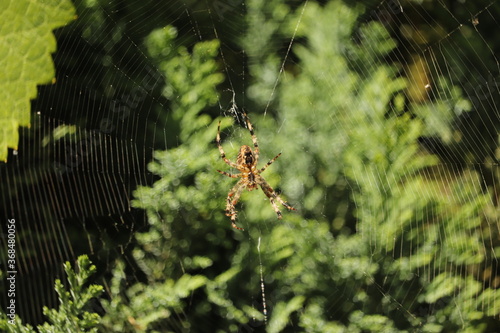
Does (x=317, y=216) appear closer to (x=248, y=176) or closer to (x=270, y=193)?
(x=270, y=193)

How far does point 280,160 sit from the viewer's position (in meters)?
2.62

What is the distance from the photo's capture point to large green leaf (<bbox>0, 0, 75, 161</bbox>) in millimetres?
938

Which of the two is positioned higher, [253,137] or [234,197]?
[253,137]

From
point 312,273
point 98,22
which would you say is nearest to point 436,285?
point 312,273

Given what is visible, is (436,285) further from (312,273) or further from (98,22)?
(98,22)

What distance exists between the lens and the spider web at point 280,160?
225cm

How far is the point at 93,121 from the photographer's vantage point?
2426 millimetres

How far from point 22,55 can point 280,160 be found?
1776 mm

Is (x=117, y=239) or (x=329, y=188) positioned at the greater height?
(x=117, y=239)

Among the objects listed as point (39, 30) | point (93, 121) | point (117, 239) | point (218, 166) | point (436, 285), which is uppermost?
point (93, 121)

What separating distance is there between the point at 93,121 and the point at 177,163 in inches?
22.0
